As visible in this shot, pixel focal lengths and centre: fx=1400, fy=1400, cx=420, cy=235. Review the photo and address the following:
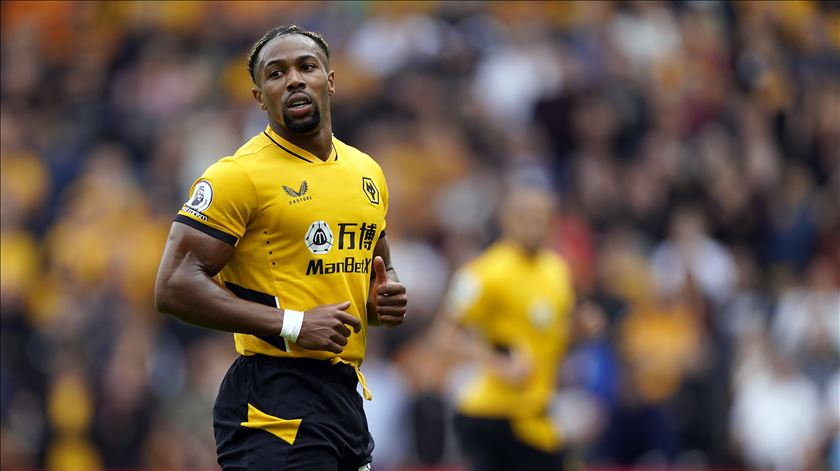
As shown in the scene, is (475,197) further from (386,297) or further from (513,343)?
(386,297)

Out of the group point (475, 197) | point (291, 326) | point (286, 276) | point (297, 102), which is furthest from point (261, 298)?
point (475, 197)

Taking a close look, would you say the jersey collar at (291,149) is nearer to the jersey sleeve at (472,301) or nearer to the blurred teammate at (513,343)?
the blurred teammate at (513,343)

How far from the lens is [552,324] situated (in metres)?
9.16

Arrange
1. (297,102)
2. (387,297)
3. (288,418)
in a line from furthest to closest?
(387,297)
(297,102)
(288,418)

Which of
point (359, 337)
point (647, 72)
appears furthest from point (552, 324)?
point (647, 72)

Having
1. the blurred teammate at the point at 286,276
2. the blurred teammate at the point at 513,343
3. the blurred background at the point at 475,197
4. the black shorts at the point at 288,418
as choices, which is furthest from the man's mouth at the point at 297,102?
the blurred background at the point at 475,197

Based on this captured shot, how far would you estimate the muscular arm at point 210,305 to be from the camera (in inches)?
206

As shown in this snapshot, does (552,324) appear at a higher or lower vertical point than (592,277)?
lower

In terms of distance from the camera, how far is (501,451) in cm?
898

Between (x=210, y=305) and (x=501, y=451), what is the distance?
4.12m

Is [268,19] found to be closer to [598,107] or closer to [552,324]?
[598,107]

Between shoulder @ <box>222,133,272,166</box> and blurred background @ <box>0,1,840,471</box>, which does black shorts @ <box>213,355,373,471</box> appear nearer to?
shoulder @ <box>222,133,272,166</box>

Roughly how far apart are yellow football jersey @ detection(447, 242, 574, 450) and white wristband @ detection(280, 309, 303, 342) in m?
3.76

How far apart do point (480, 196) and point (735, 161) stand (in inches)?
98.0
